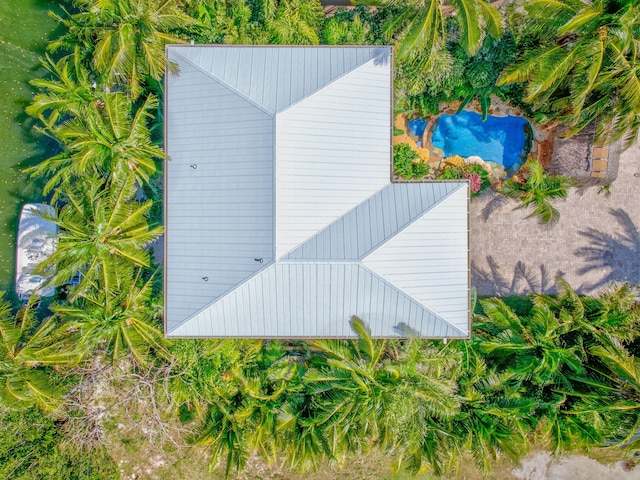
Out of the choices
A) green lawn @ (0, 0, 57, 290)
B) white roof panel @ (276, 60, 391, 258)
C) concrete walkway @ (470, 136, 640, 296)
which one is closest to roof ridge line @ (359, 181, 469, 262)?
white roof panel @ (276, 60, 391, 258)

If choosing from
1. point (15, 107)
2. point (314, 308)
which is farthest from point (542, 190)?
point (15, 107)

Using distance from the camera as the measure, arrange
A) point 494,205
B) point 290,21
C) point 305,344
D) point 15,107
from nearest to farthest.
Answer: point 290,21 < point 305,344 < point 15,107 < point 494,205

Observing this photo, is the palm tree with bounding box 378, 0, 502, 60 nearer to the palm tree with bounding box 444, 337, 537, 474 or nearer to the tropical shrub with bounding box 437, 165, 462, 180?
the tropical shrub with bounding box 437, 165, 462, 180

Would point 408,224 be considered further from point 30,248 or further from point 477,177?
point 30,248

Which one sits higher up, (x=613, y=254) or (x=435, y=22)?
(x=435, y=22)

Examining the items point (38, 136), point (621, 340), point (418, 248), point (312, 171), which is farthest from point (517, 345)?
point (38, 136)

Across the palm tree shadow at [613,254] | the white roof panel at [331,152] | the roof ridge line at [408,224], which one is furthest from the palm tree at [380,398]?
the palm tree shadow at [613,254]

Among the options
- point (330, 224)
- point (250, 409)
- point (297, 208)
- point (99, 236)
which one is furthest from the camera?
point (250, 409)

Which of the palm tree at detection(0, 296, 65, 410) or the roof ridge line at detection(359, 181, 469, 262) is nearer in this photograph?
the roof ridge line at detection(359, 181, 469, 262)
